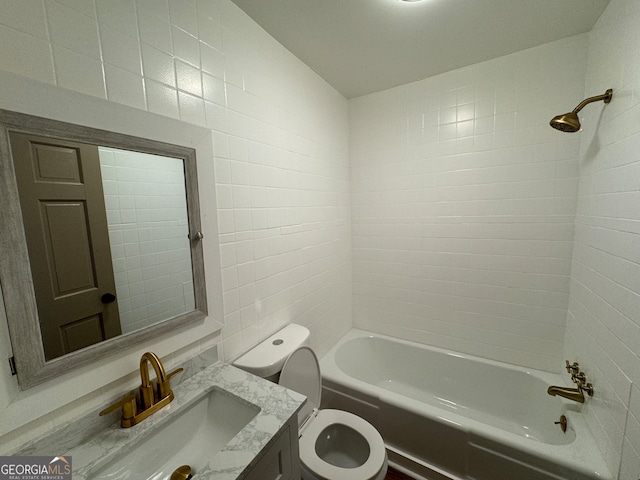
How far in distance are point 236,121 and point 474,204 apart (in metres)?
1.62

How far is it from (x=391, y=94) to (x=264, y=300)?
5.87 ft

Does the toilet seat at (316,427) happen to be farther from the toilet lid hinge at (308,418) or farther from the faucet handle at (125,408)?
the faucet handle at (125,408)

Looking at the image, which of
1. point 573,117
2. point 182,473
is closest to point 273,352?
point 182,473

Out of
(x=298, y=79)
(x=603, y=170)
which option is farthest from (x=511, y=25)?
(x=298, y=79)

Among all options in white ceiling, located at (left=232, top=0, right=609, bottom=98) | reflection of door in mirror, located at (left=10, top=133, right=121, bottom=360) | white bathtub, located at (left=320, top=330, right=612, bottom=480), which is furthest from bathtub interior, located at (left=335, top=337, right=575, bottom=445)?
white ceiling, located at (left=232, top=0, right=609, bottom=98)

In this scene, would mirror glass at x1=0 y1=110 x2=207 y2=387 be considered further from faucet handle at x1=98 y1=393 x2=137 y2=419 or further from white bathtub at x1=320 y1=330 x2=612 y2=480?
white bathtub at x1=320 y1=330 x2=612 y2=480

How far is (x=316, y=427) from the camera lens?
4.35 ft

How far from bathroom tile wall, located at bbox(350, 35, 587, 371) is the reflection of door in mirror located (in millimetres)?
1755

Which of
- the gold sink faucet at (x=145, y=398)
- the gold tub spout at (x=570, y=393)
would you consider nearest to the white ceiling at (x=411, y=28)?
the gold sink faucet at (x=145, y=398)

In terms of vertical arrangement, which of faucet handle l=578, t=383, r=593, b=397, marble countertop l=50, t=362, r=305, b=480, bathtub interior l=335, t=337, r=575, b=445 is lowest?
bathtub interior l=335, t=337, r=575, b=445

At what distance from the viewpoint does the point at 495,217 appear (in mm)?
1681

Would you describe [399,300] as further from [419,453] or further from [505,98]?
[505,98]

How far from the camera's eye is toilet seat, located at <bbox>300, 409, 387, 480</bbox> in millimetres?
1086

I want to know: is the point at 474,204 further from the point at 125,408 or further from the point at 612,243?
the point at 125,408
